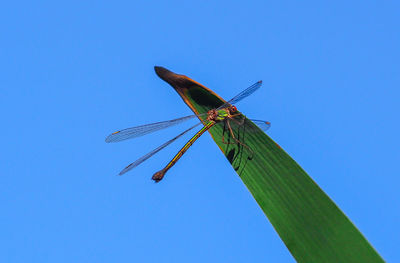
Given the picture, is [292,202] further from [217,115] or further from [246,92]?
[246,92]

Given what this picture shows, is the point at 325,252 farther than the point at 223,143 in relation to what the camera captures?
No

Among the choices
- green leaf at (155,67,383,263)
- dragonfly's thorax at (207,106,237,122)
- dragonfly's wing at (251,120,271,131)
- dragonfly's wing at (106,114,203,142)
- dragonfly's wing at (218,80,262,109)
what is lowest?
green leaf at (155,67,383,263)

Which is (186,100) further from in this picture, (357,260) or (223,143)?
(357,260)

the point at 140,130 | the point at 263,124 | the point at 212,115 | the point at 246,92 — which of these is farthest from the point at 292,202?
the point at 140,130

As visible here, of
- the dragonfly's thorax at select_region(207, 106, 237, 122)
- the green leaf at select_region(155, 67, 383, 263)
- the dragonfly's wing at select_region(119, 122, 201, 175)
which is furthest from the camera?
the dragonfly's wing at select_region(119, 122, 201, 175)

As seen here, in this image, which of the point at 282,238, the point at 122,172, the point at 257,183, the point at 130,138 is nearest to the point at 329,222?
the point at 282,238

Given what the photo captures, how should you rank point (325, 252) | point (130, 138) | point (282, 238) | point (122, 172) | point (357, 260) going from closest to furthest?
point (357, 260), point (325, 252), point (282, 238), point (122, 172), point (130, 138)

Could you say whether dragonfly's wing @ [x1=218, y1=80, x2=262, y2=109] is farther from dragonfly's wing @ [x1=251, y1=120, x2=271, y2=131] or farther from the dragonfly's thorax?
the dragonfly's thorax

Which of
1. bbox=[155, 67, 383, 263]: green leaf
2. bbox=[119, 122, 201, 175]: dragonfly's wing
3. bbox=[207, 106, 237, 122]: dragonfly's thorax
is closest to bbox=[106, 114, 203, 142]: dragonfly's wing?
bbox=[119, 122, 201, 175]: dragonfly's wing

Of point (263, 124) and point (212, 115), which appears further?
point (263, 124)
